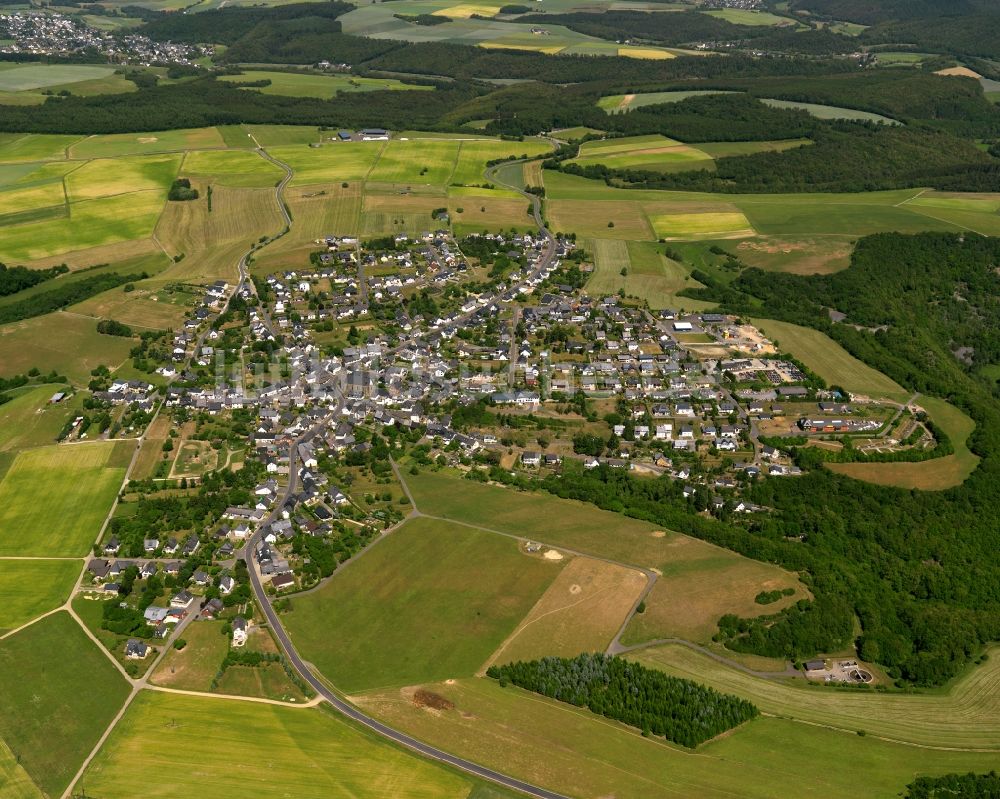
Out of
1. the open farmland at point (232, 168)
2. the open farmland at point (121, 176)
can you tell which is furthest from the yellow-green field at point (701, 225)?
the open farmland at point (121, 176)

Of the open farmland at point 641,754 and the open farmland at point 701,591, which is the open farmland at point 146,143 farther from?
the open farmland at point 641,754

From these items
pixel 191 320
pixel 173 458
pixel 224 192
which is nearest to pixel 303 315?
pixel 191 320

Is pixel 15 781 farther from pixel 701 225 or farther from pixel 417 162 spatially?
pixel 417 162

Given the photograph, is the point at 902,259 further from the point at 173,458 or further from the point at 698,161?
the point at 173,458

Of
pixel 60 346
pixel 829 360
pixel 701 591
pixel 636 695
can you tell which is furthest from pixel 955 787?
pixel 60 346

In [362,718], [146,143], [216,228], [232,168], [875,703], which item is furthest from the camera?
[146,143]

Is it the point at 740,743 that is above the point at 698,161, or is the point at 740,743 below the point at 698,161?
below
